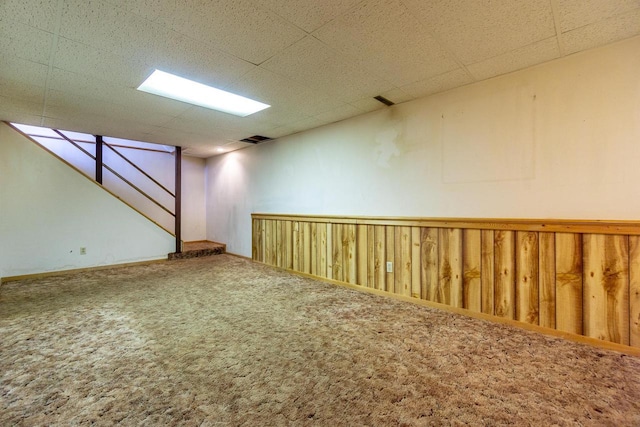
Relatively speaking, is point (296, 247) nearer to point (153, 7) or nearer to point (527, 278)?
point (527, 278)

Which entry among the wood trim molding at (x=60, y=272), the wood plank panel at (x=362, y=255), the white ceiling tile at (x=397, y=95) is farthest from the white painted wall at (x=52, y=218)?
the white ceiling tile at (x=397, y=95)

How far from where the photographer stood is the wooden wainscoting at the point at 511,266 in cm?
200

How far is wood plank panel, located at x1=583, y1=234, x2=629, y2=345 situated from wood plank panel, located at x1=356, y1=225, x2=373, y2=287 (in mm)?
2005

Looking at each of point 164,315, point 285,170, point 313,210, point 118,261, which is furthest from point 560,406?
point 118,261

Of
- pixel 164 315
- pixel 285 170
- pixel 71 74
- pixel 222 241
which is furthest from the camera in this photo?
pixel 222 241

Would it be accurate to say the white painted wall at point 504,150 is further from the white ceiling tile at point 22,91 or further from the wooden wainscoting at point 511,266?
the white ceiling tile at point 22,91

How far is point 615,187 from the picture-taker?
2.04 m

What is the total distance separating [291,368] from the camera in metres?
1.78

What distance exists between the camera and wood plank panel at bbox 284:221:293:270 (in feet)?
14.8

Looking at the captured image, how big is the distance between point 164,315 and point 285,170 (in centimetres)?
286

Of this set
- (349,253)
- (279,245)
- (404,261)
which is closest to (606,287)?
(404,261)

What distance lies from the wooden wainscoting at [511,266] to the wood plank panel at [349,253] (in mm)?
13

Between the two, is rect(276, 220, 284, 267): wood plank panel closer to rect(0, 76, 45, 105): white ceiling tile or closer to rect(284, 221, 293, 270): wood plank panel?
rect(284, 221, 293, 270): wood plank panel

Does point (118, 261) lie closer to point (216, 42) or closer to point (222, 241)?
point (222, 241)
